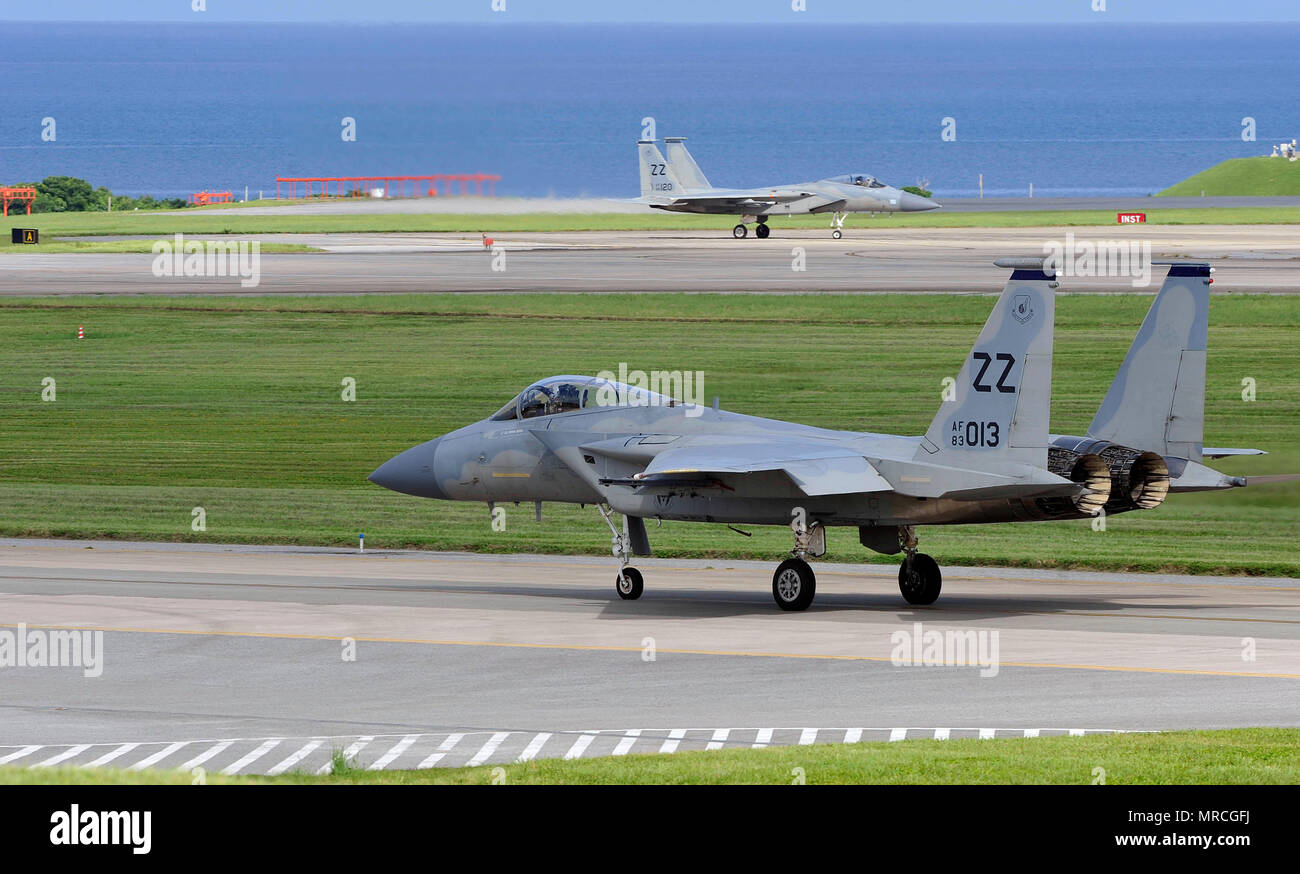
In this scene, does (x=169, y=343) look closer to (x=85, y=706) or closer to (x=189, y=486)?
(x=189, y=486)

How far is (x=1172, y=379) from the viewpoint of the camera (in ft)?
75.5

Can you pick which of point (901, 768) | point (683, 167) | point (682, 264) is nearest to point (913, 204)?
point (683, 167)

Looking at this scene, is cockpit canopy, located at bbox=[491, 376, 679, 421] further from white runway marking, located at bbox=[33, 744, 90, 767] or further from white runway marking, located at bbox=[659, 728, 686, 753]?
white runway marking, located at bbox=[33, 744, 90, 767]

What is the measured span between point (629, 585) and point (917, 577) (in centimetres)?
417

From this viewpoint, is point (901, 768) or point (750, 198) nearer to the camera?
point (901, 768)

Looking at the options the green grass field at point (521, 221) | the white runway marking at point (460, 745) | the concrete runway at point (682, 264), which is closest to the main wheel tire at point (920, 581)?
the white runway marking at point (460, 745)

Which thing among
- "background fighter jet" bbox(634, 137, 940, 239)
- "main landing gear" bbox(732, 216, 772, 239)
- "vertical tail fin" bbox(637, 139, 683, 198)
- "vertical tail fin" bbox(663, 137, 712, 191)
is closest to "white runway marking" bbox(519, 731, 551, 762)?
"background fighter jet" bbox(634, 137, 940, 239)

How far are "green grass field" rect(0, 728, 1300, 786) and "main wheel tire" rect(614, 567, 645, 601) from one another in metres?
10.7

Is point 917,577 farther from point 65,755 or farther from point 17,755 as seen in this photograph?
point 17,755

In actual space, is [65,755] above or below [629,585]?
below

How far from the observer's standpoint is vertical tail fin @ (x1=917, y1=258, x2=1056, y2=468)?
2123 cm

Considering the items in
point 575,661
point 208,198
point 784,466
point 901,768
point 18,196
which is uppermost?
point 208,198

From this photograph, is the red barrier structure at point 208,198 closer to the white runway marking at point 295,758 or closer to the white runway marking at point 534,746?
the white runway marking at point 295,758
